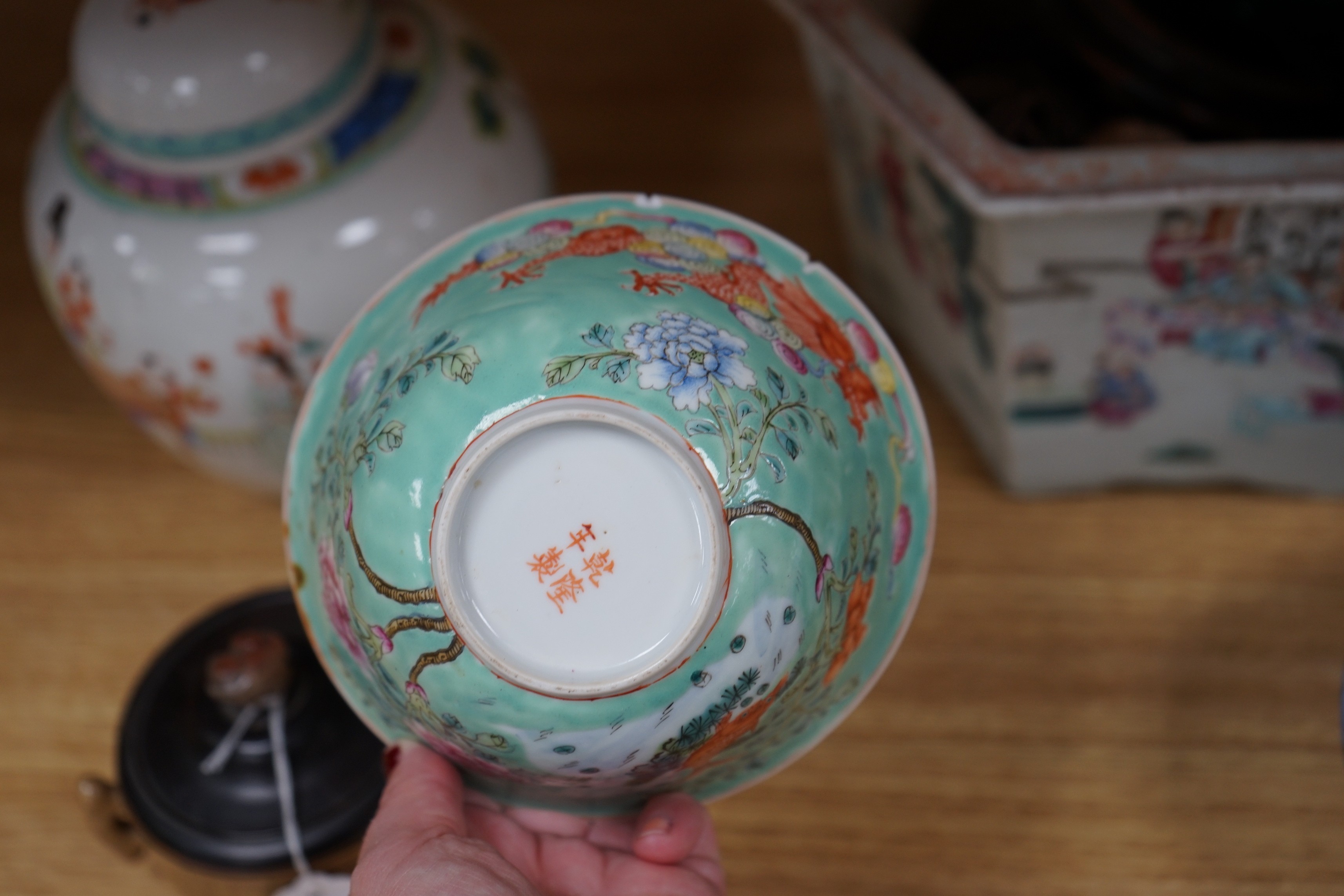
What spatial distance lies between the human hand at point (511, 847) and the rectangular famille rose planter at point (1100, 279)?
370 millimetres

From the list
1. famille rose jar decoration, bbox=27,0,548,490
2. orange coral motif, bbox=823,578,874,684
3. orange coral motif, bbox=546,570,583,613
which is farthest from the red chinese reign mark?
famille rose jar decoration, bbox=27,0,548,490

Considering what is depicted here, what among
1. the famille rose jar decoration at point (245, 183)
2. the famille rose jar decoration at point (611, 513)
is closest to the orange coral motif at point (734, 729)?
the famille rose jar decoration at point (611, 513)

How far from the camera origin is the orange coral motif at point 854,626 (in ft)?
1.88

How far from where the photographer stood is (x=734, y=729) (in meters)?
0.54

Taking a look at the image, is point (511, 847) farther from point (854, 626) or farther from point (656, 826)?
point (854, 626)

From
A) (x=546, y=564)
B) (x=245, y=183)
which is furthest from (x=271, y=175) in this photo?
(x=546, y=564)

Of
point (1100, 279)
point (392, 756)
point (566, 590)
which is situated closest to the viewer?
point (566, 590)

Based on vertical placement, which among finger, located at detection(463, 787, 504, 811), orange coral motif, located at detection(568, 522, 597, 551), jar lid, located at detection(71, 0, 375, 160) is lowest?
finger, located at detection(463, 787, 504, 811)

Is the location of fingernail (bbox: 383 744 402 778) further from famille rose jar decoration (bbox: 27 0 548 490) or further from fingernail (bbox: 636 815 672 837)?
famille rose jar decoration (bbox: 27 0 548 490)

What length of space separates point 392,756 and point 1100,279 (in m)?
0.50

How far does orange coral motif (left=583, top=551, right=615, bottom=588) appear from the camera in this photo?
1.65ft

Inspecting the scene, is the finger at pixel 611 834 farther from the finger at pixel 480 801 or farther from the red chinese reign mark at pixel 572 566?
the red chinese reign mark at pixel 572 566

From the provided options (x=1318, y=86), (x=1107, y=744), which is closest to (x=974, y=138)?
(x=1318, y=86)

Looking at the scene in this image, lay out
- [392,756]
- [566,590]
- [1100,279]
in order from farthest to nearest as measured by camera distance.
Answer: [1100,279] → [392,756] → [566,590]
